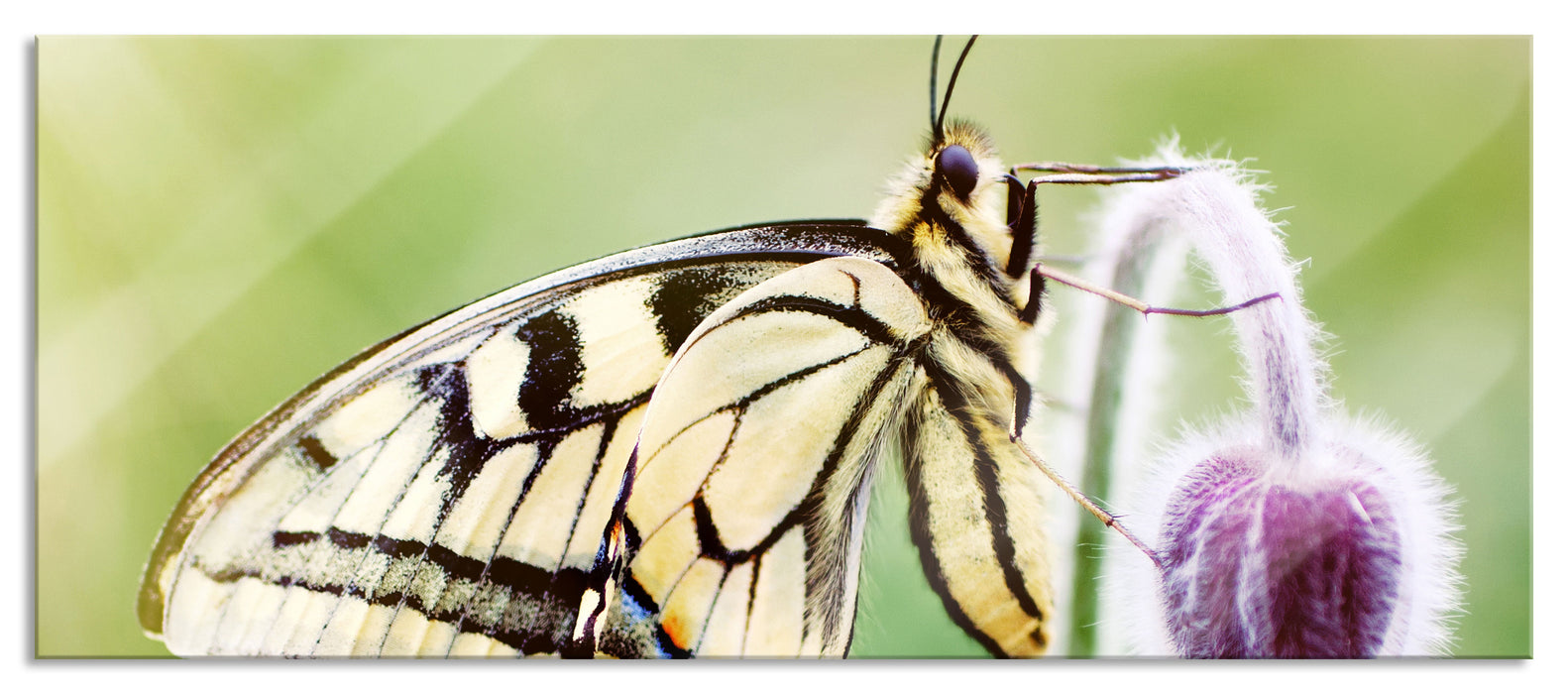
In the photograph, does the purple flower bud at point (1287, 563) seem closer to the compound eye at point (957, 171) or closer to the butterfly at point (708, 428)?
the butterfly at point (708, 428)

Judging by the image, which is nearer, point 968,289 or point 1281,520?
point 1281,520

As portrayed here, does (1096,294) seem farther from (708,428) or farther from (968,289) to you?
(708,428)

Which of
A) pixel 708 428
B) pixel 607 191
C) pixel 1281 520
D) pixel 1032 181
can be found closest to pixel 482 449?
pixel 708 428

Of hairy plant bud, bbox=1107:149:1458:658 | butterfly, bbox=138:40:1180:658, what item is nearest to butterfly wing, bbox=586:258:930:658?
butterfly, bbox=138:40:1180:658

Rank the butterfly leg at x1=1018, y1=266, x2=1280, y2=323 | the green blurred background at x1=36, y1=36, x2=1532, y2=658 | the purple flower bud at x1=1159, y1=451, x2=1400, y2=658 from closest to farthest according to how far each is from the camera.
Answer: the purple flower bud at x1=1159, y1=451, x2=1400, y2=658
the butterfly leg at x1=1018, y1=266, x2=1280, y2=323
the green blurred background at x1=36, y1=36, x2=1532, y2=658

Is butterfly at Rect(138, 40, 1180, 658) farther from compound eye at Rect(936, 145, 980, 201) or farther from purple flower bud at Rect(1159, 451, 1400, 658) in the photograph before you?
purple flower bud at Rect(1159, 451, 1400, 658)

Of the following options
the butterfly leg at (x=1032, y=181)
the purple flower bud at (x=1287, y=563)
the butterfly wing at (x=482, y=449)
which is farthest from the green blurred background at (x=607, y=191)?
the purple flower bud at (x=1287, y=563)

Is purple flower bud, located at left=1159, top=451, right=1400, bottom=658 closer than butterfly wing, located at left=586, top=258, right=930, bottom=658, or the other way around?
purple flower bud, located at left=1159, top=451, right=1400, bottom=658
